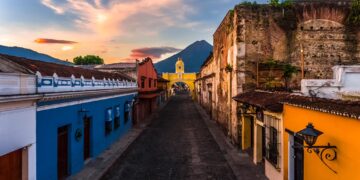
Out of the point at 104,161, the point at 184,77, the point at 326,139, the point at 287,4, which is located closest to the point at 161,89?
the point at 184,77

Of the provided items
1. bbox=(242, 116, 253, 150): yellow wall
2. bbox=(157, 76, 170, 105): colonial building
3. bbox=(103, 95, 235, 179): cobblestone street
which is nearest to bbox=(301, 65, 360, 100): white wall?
bbox=(103, 95, 235, 179): cobblestone street

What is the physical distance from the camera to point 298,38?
46.1 feet

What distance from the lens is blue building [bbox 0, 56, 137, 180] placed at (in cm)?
835

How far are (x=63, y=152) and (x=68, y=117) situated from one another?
49.4 inches

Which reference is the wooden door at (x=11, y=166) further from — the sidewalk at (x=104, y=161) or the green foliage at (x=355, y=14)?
the green foliage at (x=355, y=14)

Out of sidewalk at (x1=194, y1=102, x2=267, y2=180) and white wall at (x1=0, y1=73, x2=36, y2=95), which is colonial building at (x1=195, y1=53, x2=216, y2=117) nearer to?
sidewalk at (x1=194, y1=102, x2=267, y2=180)

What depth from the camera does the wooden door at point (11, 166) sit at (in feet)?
21.8

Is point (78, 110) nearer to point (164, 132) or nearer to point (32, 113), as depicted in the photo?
point (32, 113)

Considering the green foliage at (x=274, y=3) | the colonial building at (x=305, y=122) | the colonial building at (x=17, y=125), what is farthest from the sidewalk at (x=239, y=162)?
the green foliage at (x=274, y=3)

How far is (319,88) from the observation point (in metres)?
8.46

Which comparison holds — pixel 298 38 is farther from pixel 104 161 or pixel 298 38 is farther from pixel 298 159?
pixel 104 161

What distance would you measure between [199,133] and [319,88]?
37.8ft

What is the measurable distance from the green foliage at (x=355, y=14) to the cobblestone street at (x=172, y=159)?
362 inches

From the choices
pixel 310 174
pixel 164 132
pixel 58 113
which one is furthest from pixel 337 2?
pixel 58 113
